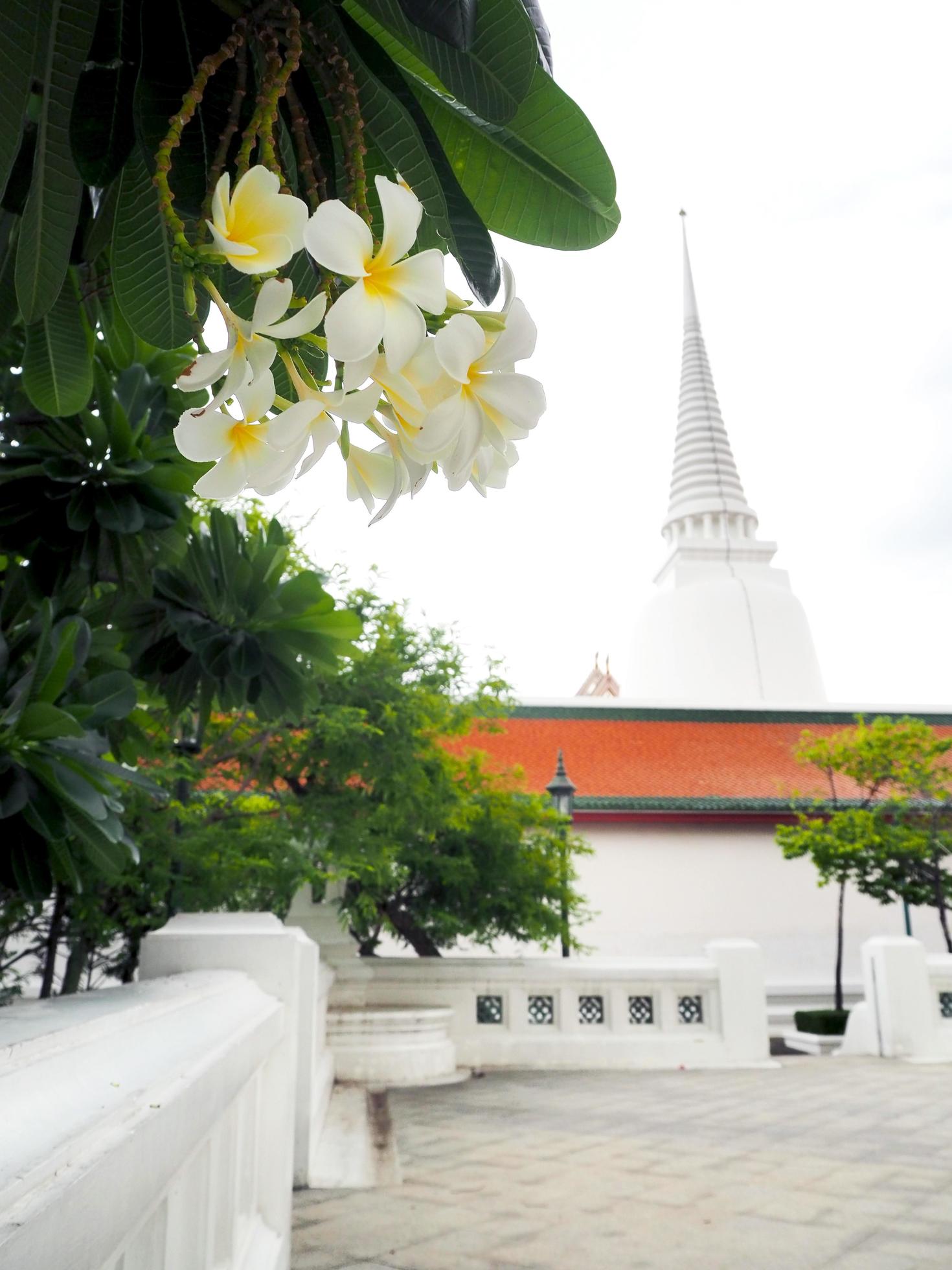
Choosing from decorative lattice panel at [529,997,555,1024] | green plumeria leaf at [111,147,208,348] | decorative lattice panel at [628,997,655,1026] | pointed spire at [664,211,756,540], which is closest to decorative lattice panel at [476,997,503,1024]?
decorative lattice panel at [529,997,555,1024]

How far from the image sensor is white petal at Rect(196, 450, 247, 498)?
48 centimetres

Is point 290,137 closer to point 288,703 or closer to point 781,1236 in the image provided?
point 288,703

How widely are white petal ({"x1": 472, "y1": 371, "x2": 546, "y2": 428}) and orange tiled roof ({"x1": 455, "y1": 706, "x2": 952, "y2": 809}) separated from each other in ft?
39.9

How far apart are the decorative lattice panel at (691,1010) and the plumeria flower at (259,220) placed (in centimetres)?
794

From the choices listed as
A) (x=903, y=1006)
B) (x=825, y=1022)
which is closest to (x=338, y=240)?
(x=903, y=1006)

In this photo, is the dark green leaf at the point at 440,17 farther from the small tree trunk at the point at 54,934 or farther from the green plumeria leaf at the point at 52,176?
the small tree trunk at the point at 54,934

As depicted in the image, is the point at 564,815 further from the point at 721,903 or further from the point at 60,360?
the point at 60,360

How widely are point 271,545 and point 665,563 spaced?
20068mm

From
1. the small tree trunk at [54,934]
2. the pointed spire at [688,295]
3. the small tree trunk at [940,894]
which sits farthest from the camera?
the pointed spire at [688,295]

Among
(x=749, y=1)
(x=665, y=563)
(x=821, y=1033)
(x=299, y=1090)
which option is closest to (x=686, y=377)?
(x=665, y=563)

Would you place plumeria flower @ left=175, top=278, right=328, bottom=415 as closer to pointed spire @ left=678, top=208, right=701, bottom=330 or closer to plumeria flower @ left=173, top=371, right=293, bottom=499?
plumeria flower @ left=173, top=371, right=293, bottom=499

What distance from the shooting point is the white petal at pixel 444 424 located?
462mm

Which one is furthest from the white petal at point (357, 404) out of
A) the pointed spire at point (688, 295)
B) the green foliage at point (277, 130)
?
the pointed spire at point (688, 295)

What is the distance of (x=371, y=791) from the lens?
5.66 meters
